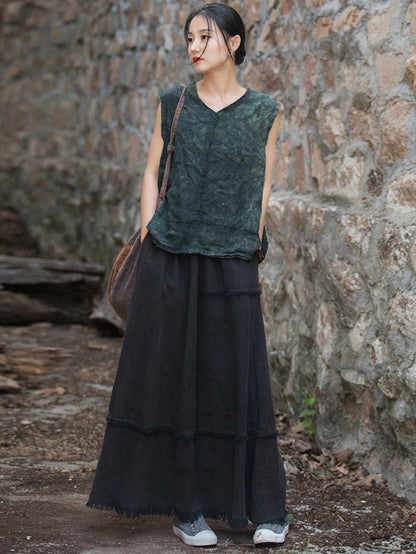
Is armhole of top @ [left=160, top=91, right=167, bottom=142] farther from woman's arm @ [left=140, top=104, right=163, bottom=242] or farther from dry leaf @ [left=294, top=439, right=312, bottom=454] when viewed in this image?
dry leaf @ [left=294, top=439, right=312, bottom=454]

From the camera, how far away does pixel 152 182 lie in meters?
2.72

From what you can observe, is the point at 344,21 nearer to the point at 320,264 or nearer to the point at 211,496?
the point at 320,264

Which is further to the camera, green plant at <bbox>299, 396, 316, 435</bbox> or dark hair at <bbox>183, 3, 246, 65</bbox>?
green plant at <bbox>299, 396, 316, 435</bbox>

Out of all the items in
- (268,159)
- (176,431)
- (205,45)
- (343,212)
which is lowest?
(176,431)

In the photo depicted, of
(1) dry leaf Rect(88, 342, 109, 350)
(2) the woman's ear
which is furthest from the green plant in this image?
(1) dry leaf Rect(88, 342, 109, 350)

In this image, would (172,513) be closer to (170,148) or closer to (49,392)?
(170,148)

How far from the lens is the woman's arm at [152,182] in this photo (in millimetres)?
2693

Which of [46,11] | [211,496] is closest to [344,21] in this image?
[211,496]

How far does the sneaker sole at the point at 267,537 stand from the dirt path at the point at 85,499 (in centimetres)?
3

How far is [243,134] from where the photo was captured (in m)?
2.62

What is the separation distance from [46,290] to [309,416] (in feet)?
10.8

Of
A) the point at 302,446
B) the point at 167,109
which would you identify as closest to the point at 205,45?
the point at 167,109

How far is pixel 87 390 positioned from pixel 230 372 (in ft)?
7.71

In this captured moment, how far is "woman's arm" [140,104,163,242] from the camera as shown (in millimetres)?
2693
